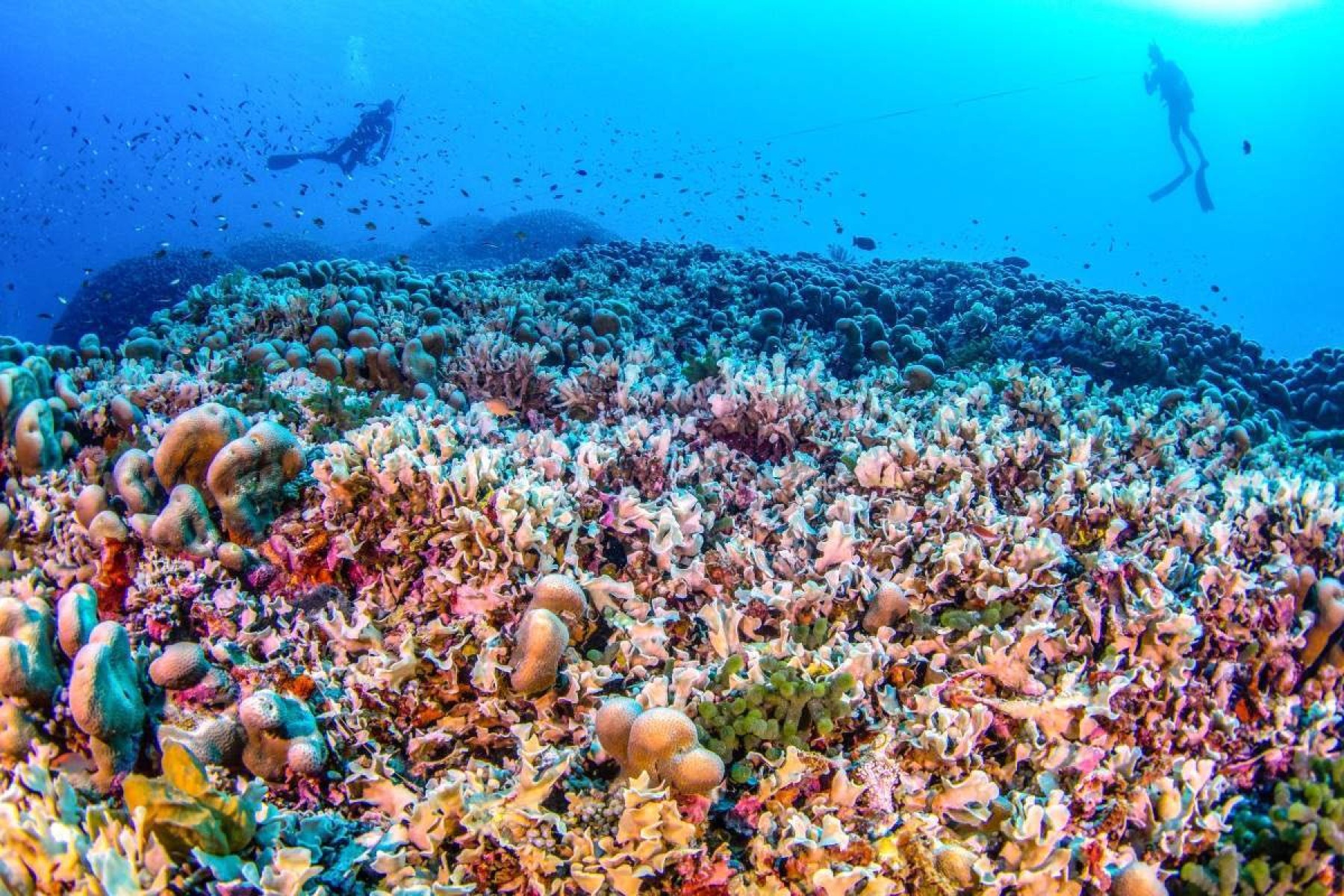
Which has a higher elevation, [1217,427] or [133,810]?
[1217,427]

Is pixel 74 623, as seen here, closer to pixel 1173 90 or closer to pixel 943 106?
pixel 1173 90

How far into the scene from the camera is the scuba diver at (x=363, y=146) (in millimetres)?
23969

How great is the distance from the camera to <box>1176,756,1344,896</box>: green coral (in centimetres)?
229

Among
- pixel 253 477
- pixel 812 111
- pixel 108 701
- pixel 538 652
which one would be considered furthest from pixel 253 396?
pixel 812 111

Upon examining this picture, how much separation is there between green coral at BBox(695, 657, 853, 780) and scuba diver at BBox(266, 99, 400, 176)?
26.6m

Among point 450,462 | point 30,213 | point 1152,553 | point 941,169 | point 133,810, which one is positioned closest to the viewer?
point 133,810

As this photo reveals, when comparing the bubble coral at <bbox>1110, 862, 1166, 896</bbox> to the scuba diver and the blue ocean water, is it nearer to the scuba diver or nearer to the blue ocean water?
the scuba diver

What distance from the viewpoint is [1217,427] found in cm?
613

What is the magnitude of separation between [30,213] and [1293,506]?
4825 inches

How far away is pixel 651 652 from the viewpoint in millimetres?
3037

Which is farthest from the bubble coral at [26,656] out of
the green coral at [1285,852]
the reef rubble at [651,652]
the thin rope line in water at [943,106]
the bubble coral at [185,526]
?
the thin rope line in water at [943,106]

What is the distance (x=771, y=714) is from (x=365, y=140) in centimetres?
2979

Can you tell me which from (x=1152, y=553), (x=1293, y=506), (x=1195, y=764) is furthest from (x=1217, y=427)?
(x=1195, y=764)

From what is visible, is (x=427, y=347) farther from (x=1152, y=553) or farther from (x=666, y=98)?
(x=666, y=98)
